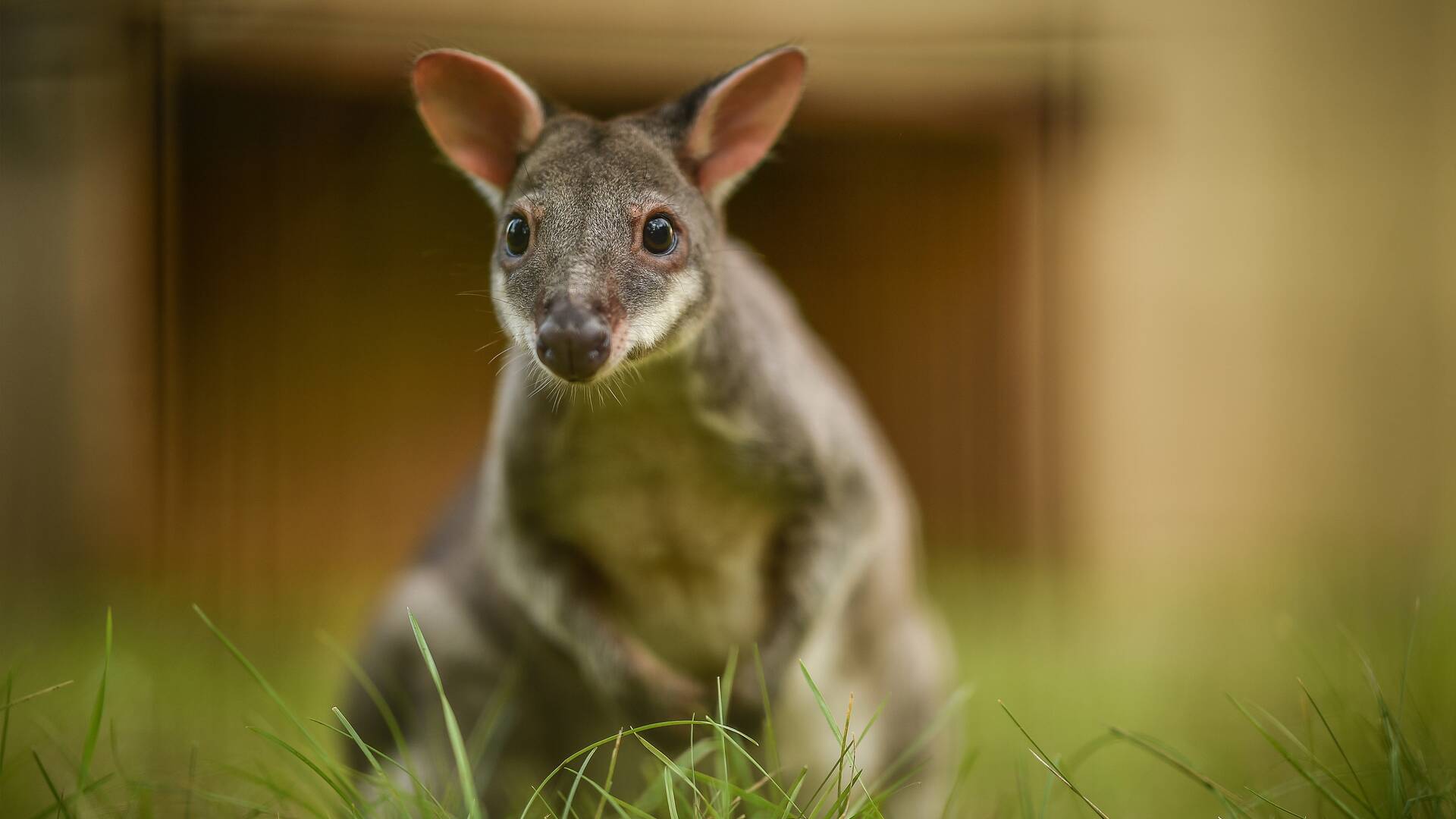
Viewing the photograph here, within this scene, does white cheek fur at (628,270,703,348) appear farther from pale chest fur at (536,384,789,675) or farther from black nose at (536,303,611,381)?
pale chest fur at (536,384,789,675)

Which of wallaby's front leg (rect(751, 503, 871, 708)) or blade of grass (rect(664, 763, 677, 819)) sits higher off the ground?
blade of grass (rect(664, 763, 677, 819))

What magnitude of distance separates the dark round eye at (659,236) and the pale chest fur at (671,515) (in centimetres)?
40

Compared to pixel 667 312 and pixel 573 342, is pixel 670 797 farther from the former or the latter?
pixel 667 312

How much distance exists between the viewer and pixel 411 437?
18.5 feet

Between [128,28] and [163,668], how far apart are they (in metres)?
2.40

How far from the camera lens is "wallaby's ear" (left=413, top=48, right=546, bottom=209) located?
2.38 meters

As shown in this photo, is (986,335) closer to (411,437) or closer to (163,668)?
(411,437)

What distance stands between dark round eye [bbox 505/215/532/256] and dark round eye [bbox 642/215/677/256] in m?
0.25

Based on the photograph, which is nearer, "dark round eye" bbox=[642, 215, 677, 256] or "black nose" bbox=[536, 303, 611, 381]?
"black nose" bbox=[536, 303, 611, 381]

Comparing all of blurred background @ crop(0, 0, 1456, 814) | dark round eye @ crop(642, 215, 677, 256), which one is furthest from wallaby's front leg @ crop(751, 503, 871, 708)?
blurred background @ crop(0, 0, 1456, 814)

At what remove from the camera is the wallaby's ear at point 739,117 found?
7.89 ft

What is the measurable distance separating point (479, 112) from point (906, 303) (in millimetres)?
3881

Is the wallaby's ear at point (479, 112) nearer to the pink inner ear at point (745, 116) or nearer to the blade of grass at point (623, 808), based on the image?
the pink inner ear at point (745, 116)

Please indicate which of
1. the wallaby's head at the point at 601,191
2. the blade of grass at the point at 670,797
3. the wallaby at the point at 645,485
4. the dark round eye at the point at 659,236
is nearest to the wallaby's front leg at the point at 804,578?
the wallaby at the point at 645,485
